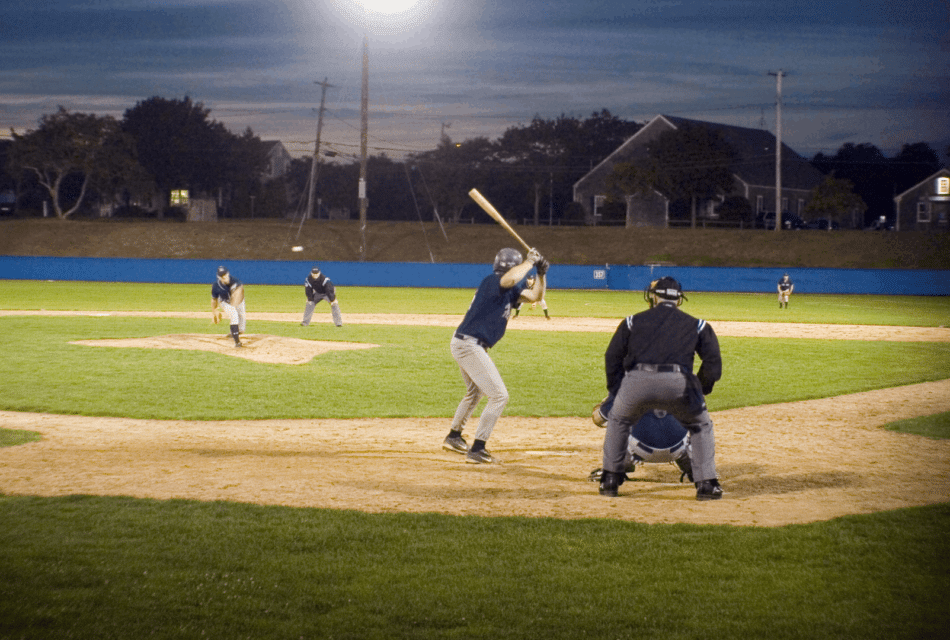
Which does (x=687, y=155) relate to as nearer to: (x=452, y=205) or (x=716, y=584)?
(x=452, y=205)

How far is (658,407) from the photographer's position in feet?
25.1

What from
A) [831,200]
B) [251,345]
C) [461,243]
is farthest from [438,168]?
[251,345]

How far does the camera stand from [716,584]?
225 inches

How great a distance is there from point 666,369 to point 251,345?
14.4 m

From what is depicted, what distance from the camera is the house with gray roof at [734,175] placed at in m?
Result: 68.6

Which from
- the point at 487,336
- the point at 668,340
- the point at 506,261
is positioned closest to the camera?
the point at 668,340

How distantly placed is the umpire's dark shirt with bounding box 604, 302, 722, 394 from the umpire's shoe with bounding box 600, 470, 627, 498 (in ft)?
3.52

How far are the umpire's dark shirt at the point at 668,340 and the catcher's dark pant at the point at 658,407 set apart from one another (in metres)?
0.14

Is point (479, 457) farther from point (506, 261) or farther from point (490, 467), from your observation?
point (506, 261)

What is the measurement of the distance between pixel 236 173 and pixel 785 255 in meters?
53.4

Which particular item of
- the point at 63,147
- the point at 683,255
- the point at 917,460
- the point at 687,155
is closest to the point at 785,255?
the point at 683,255

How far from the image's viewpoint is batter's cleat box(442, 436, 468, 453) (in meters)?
10.2

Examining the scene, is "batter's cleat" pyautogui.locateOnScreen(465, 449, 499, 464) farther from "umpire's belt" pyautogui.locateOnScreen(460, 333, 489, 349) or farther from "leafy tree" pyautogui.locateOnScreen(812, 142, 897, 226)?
"leafy tree" pyautogui.locateOnScreen(812, 142, 897, 226)

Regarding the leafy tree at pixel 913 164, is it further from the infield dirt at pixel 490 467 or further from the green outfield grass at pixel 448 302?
the infield dirt at pixel 490 467
